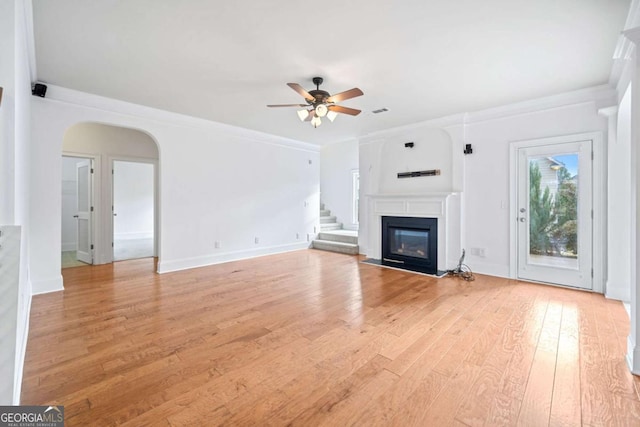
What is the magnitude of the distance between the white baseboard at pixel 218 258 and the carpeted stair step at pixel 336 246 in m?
0.43

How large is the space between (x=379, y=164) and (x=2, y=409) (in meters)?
5.95

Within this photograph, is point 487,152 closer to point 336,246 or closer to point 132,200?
point 336,246

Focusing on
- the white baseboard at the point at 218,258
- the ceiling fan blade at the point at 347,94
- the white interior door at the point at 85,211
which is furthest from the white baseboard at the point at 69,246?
the ceiling fan blade at the point at 347,94

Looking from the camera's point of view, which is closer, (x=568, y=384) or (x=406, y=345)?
(x=568, y=384)

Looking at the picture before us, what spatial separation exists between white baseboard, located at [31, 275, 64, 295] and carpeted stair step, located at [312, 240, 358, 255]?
16.2 ft

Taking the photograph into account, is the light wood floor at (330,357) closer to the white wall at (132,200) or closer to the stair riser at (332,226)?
the stair riser at (332,226)

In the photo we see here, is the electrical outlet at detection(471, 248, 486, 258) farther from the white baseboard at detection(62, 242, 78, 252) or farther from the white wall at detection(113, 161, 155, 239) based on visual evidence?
the white wall at detection(113, 161, 155, 239)

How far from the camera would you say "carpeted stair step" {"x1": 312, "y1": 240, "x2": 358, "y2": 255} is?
6586 mm

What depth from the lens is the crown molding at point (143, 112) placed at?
394 cm

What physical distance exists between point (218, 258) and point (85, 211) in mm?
2850

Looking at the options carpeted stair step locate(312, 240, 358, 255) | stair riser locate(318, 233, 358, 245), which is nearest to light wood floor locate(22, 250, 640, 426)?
carpeted stair step locate(312, 240, 358, 255)

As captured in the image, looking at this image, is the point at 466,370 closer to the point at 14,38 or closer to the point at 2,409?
the point at 2,409

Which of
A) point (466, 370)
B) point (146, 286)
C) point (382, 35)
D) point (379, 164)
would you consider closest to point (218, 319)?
point (146, 286)

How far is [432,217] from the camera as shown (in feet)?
16.8
